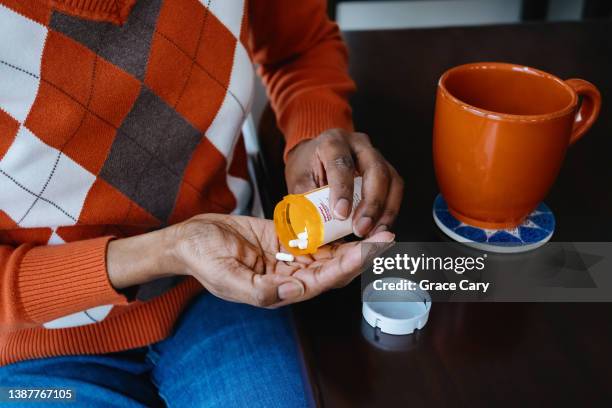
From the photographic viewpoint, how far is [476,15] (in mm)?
2906

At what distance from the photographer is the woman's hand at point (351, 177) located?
61 cm

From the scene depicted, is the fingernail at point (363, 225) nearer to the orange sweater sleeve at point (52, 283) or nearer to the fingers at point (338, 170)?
the fingers at point (338, 170)

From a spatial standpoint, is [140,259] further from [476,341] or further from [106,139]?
[476,341]

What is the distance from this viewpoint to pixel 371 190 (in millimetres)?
625

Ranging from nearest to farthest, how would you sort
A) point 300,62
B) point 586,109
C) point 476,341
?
1. point 476,341
2. point 586,109
3. point 300,62

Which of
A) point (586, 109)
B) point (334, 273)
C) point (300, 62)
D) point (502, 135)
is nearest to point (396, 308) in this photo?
point (334, 273)

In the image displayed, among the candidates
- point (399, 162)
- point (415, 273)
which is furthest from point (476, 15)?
point (415, 273)

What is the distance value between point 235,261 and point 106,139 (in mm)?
248

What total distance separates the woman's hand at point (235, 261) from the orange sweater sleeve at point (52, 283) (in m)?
0.02

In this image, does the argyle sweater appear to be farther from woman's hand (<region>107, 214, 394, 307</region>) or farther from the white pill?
the white pill

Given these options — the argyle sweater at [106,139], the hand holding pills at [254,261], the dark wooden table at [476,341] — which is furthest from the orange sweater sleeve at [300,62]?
the hand holding pills at [254,261]

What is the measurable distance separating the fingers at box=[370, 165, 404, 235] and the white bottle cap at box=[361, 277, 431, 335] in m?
0.08

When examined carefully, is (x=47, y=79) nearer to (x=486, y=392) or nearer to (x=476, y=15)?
(x=486, y=392)

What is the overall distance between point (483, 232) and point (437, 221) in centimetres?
5
